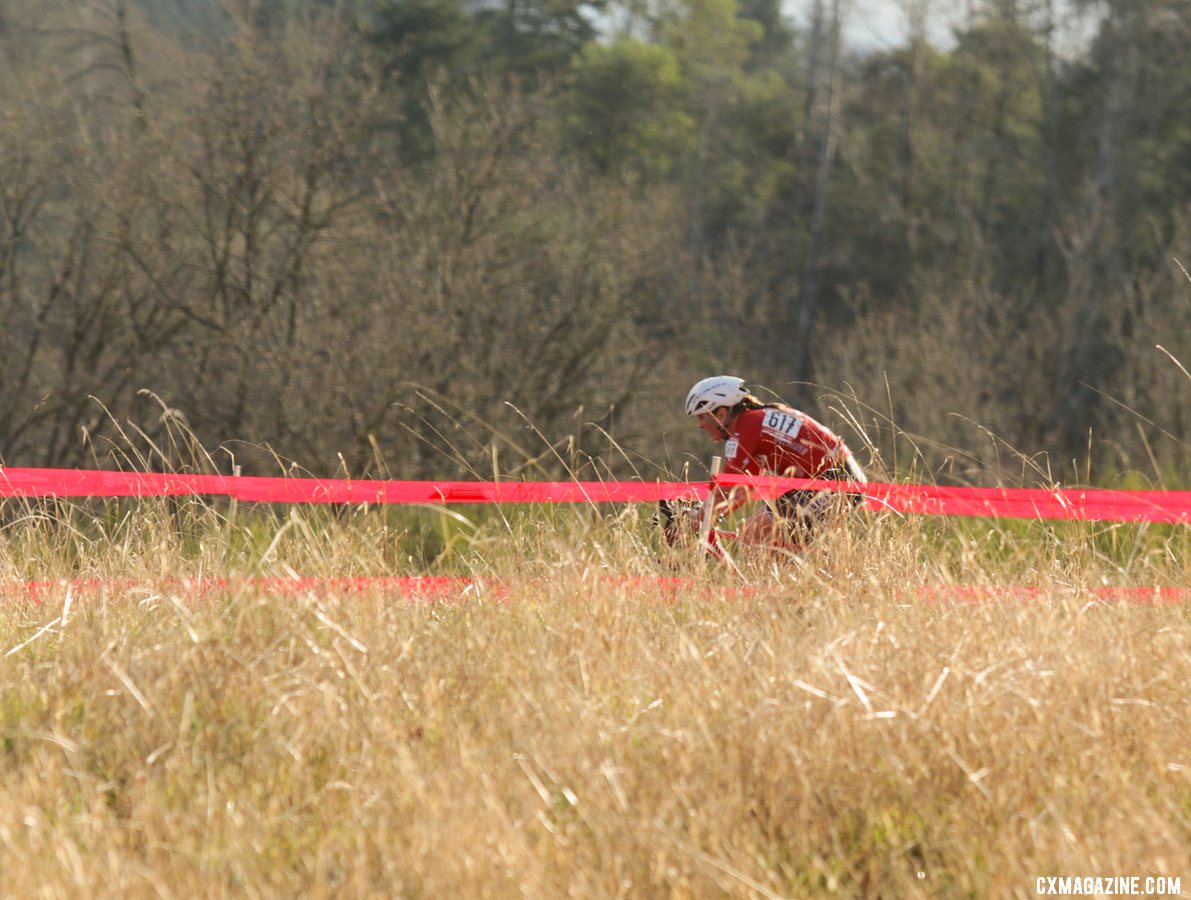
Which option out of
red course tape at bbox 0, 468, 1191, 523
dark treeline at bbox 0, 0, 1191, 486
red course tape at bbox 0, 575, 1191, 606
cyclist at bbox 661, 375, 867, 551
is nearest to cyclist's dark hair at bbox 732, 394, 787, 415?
cyclist at bbox 661, 375, 867, 551

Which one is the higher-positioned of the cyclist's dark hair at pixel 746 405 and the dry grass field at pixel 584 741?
the cyclist's dark hair at pixel 746 405

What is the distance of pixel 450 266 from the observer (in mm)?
24312

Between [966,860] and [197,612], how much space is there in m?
2.54

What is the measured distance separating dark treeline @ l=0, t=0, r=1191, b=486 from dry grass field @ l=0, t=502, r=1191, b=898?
8009 millimetres

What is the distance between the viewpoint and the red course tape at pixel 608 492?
6.48m

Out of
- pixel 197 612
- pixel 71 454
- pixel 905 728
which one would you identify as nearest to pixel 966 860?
pixel 905 728

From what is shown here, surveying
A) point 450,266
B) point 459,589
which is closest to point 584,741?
point 459,589

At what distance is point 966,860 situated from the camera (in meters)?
3.70

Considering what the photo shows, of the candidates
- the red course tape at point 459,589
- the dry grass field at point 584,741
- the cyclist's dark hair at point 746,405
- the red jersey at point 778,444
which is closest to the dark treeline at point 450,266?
the cyclist's dark hair at point 746,405

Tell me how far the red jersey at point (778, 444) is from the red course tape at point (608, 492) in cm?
27

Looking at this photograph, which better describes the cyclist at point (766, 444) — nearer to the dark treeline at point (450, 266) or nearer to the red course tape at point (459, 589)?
the red course tape at point (459, 589)

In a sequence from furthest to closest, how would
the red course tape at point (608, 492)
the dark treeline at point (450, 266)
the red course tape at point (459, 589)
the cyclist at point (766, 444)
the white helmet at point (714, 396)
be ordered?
the dark treeline at point (450, 266)
the white helmet at point (714, 396)
the cyclist at point (766, 444)
the red course tape at point (608, 492)
the red course tape at point (459, 589)

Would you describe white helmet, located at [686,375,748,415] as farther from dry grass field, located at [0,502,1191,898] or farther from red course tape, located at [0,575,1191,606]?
dry grass field, located at [0,502,1191,898]

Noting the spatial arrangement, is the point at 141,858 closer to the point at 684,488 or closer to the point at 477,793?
the point at 477,793
